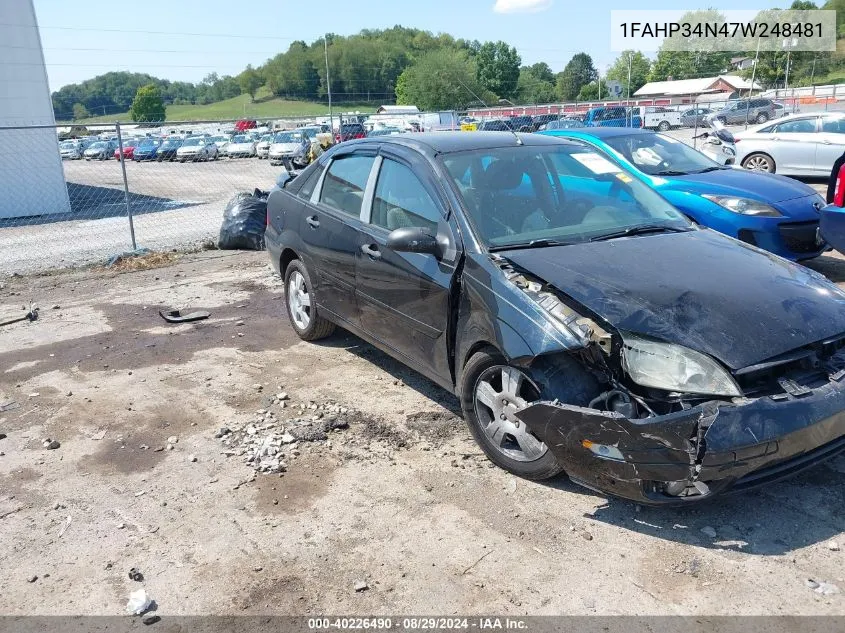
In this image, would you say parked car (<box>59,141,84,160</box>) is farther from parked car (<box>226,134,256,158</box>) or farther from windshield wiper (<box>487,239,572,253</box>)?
windshield wiper (<box>487,239,572,253</box>)

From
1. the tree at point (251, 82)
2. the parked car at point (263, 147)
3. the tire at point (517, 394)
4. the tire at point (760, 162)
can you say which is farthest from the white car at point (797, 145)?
the tree at point (251, 82)

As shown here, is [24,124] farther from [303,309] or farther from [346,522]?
[346,522]

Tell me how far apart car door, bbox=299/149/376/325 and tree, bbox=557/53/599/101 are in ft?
313

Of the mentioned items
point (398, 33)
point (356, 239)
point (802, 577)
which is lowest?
point (802, 577)

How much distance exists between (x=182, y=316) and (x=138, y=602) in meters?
4.64

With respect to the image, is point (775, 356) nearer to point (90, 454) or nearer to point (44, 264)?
point (90, 454)

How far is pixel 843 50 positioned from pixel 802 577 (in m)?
109

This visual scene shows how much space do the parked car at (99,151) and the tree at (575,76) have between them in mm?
70119

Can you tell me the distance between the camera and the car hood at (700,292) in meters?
3.22

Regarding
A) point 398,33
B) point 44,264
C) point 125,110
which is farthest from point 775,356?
point 398,33

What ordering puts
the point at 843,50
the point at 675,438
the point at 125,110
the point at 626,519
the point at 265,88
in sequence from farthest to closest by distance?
1. the point at 265,88
2. the point at 843,50
3. the point at 125,110
4. the point at 626,519
5. the point at 675,438

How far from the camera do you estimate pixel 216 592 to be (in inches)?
120

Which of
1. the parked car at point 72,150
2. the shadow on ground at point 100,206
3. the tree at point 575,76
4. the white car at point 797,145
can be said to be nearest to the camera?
the white car at point 797,145

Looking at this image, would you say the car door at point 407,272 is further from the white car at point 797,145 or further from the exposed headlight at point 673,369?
the white car at point 797,145
